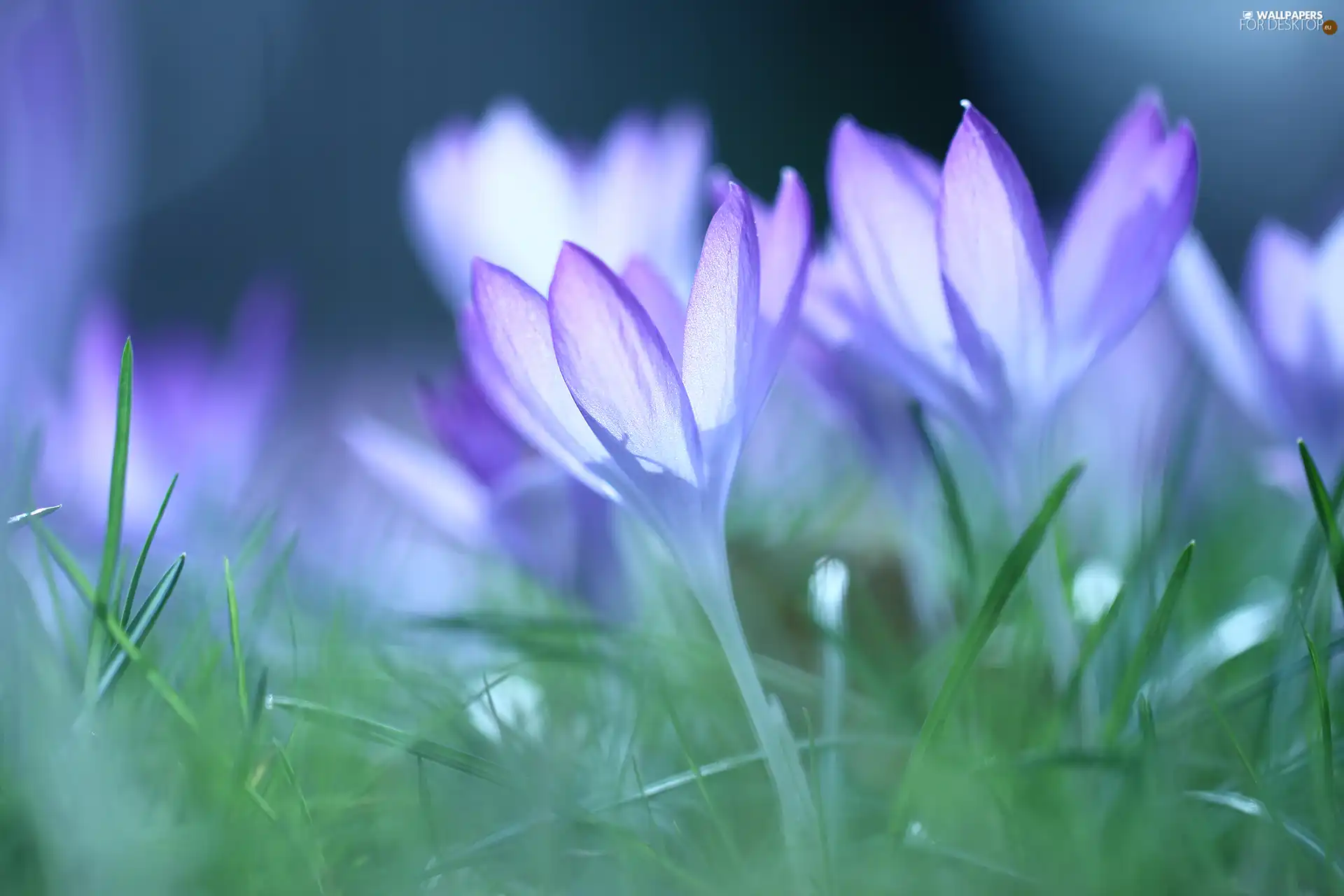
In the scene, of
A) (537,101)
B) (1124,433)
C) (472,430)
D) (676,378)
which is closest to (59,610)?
(472,430)

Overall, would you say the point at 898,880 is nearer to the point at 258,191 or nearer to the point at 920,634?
the point at 920,634

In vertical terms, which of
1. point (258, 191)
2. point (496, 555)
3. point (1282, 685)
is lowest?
point (258, 191)

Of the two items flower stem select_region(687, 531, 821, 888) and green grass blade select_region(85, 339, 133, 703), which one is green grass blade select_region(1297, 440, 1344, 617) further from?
green grass blade select_region(85, 339, 133, 703)

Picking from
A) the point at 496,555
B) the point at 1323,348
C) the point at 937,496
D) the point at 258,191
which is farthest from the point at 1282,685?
the point at 258,191

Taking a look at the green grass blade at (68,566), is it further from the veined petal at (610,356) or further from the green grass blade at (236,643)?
the veined petal at (610,356)

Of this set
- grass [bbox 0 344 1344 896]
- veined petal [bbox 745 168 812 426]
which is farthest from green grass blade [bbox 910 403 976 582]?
veined petal [bbox 745 168 812 426]

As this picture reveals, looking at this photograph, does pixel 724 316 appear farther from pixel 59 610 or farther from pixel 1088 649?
pixel 59 610
